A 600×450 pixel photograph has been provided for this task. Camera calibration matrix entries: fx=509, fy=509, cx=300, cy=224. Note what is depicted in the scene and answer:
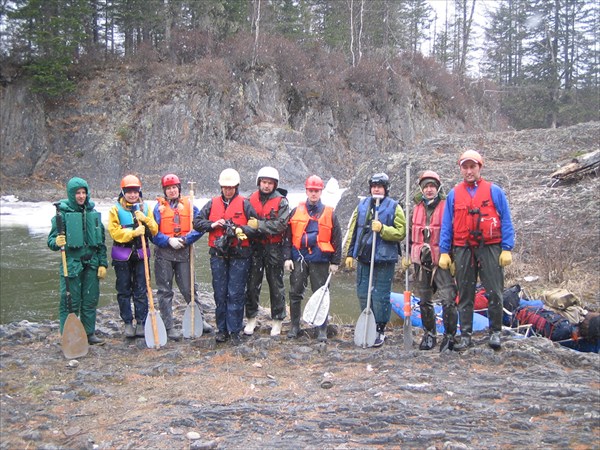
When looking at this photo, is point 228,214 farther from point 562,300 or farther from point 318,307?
point 562,300

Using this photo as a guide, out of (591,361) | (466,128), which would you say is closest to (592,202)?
(591,361)

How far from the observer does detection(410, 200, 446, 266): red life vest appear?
5078 mm

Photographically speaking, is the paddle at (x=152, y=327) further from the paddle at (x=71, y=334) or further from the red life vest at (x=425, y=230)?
the red life vest at (x=425, y=230)

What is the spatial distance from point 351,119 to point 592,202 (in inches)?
835

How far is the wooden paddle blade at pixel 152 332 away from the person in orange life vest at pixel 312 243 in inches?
58.8

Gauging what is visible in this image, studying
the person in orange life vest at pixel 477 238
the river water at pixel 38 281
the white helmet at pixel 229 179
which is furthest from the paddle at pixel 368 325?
the river water at pixel 38 281

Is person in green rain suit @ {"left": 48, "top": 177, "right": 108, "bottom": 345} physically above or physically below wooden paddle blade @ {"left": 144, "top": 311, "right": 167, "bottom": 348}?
above

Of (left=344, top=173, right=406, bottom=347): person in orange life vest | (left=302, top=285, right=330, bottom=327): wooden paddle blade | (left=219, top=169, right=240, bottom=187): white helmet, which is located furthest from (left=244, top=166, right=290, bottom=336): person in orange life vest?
(left=344, top=173, right=406, bottom=347): person in orange life vest

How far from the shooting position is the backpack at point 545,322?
643cm

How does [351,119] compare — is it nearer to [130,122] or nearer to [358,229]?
[130,122]

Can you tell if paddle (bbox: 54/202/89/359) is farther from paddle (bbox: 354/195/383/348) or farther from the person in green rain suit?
paddle (bbox: 354/195/383/348)

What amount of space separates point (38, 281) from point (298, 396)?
882cm

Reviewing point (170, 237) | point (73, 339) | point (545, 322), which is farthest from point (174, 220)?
point (545, 322)

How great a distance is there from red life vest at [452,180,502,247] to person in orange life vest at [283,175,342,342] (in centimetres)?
135
